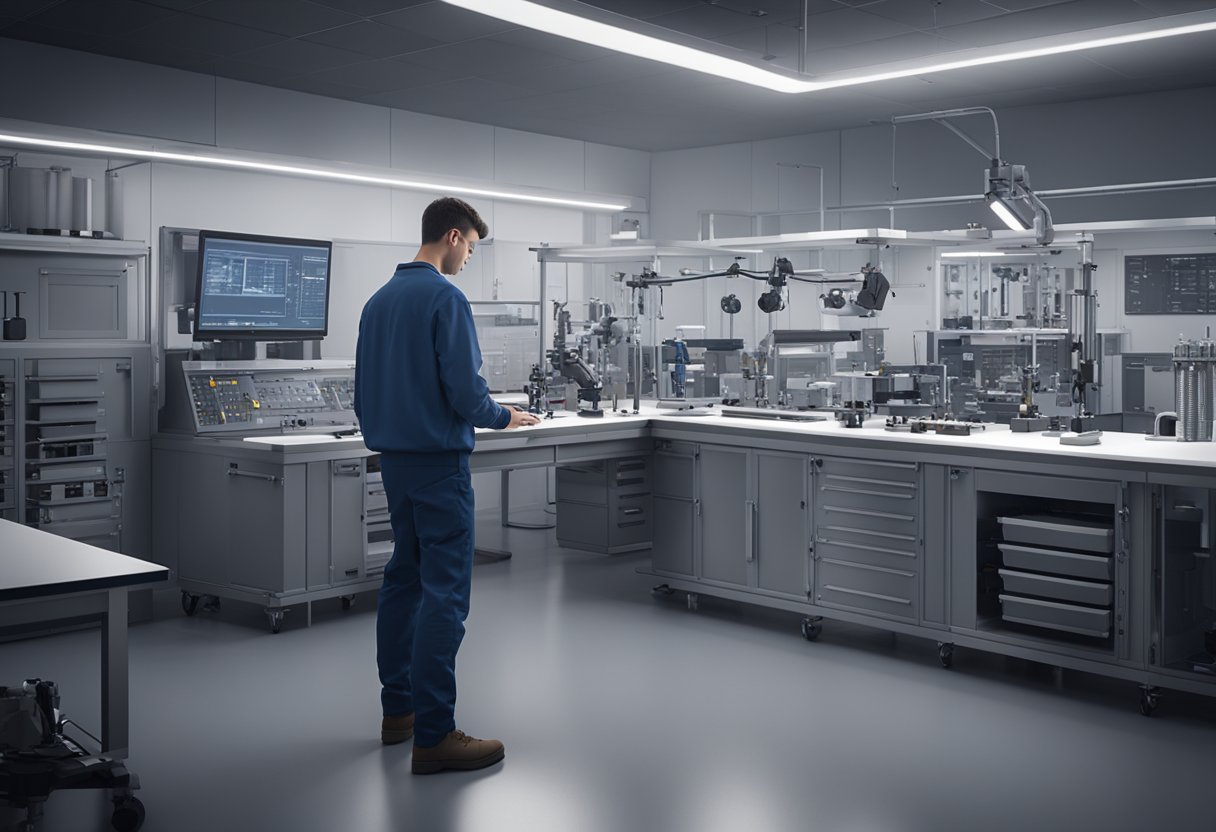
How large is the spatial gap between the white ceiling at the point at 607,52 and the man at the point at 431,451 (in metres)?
2.46

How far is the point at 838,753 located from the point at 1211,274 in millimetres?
5427

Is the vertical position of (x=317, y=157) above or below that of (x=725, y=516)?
above

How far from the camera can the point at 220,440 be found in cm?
537

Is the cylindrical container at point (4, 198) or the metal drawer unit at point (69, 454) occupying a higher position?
the cylindrical container at point (4, 198)

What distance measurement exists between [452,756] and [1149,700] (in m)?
2.49

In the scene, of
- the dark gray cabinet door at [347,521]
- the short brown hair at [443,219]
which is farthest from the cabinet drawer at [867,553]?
the short brown hair at [443,219]

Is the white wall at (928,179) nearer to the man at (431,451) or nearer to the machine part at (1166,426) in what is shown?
the machine part at (1166,426)

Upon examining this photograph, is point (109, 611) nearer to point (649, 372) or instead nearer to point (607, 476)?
point (607, 476)

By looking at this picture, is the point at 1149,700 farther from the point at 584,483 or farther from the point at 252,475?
the point at 252,475

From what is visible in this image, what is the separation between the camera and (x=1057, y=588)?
14.0 feet

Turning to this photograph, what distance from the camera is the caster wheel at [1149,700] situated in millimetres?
4023

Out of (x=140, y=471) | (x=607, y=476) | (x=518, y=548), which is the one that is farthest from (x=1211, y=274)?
(x=140, y=471)

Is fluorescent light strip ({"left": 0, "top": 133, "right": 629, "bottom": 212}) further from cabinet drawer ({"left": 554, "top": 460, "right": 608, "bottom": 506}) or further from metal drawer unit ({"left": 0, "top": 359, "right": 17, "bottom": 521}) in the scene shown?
cabinet drawer ({"left": 554, "top": 460, "right": 608, "bottom": 506})

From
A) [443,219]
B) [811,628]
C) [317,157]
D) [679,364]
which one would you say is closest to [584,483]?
[679,364]
